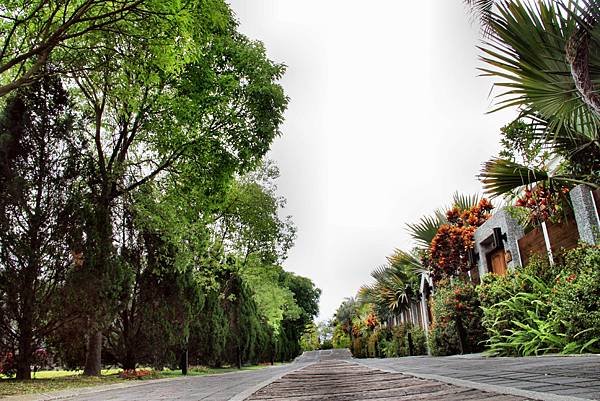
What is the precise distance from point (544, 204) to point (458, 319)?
437 centimetres

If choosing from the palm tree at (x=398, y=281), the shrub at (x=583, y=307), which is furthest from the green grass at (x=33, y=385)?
the palm tree at (x=398, y=281)

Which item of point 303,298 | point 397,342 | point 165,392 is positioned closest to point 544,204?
point 165,392

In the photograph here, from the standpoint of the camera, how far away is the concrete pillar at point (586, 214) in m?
7.37

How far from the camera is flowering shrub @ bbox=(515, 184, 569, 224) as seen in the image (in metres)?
8.30

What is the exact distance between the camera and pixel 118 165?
435 inches

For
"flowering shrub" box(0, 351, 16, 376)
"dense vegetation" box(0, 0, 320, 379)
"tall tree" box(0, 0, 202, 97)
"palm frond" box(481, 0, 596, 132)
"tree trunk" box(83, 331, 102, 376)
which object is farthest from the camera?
"tree trunk" box(83, 331, 102, 376)

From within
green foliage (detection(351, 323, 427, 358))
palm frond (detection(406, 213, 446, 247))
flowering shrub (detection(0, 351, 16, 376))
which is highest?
palm frond (detection(406, 213, 446, 247))

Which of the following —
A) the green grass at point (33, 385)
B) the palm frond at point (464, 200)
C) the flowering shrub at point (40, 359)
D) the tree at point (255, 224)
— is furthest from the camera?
the tree at point (255, 224)

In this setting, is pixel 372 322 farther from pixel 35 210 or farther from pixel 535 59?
pixel 535 59

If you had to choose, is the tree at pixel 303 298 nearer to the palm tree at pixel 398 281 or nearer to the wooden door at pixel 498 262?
the palm tree at pixel 398 281

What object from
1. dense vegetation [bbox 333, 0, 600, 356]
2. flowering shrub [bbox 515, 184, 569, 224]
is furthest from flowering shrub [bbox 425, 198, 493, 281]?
flowering shrub [bbox 515, 184, 569, 224]

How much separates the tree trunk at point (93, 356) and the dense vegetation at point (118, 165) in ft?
0.09

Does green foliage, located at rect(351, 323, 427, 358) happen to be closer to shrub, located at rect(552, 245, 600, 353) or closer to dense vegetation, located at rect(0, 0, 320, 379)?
dense vegetation, located at rect(0, 0, 320, 379)

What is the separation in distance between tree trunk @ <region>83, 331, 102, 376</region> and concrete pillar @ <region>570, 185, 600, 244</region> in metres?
9.71
